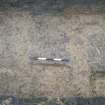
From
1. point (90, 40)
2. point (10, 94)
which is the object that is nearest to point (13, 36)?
point (10, 94)

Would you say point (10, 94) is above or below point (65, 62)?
below

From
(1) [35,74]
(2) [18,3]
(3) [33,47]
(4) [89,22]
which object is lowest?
(1) [35,74]

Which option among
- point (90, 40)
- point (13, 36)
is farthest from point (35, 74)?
point (90, 40)

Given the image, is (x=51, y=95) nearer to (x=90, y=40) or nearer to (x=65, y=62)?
(x=65, y=62)

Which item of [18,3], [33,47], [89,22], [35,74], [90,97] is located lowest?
[90,97]

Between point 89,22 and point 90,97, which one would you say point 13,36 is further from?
point 90,97

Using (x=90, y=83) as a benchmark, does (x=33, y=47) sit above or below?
above
